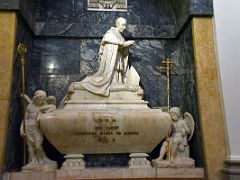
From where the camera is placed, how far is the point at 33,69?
20.1ft

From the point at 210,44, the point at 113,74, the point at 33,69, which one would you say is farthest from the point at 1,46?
the point at 210,44

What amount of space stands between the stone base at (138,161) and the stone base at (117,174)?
0.15 metres

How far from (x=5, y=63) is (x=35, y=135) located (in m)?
1.23

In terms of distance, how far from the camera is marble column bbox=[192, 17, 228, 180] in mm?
4863

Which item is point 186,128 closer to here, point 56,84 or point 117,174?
point 117,174

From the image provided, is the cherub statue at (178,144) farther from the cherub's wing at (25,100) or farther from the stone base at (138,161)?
the cherub's wing at (25,100)

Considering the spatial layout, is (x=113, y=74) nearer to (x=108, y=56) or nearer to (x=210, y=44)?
(x=108, y=56)

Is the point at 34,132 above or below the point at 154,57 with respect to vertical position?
below

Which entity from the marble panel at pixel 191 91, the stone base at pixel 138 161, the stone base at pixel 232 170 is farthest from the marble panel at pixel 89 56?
the stone base at pixel 232 170

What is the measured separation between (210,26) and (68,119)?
2830 mm

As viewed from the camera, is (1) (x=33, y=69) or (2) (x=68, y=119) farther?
(1) (x=33, y=69)

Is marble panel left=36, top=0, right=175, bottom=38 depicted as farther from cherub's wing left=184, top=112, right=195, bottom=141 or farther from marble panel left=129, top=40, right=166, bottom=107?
cherub's wing left=184, top=112, right=195, bottom=141

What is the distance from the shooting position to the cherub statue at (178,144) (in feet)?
16.4

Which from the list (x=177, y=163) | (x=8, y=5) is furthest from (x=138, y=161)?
(x=8, y=5)
